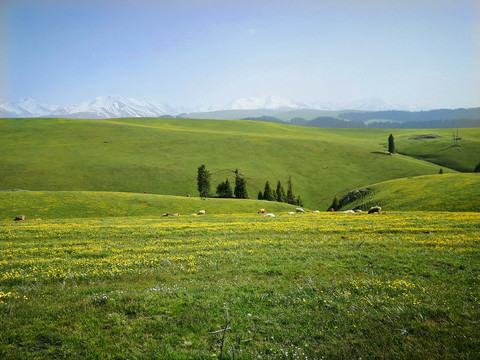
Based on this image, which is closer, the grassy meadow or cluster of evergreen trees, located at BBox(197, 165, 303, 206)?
the grassy meadow

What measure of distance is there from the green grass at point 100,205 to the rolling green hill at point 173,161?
3623 centimetres

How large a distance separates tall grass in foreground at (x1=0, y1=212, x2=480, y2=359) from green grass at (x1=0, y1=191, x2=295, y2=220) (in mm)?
34087

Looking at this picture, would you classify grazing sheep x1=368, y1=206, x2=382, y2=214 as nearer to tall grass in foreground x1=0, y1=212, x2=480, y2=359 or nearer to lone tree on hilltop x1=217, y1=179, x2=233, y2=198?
tall grass in foreground x1=0, y1=212, x2=480, y2=359

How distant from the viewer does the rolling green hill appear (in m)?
98.2

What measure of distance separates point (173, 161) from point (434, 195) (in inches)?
3925

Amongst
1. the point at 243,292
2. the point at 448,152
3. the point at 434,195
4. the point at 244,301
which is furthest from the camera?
the point at 448,152

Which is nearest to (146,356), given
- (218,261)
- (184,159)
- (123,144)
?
(218,261)

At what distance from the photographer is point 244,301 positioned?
10.1 metres

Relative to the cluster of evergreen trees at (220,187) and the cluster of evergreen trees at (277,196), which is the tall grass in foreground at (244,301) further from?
the cluster of evergreen trees at (277,196)

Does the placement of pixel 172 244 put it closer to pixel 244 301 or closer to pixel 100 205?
pixel 244 301

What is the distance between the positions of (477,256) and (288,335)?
13082mm

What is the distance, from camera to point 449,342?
7418mm

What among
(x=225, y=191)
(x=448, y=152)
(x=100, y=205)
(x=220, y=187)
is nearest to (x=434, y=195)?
(x=225, y=191)

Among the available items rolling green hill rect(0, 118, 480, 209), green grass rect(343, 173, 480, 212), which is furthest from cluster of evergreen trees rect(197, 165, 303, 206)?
green grass rect(343, 173, 480, 212)
